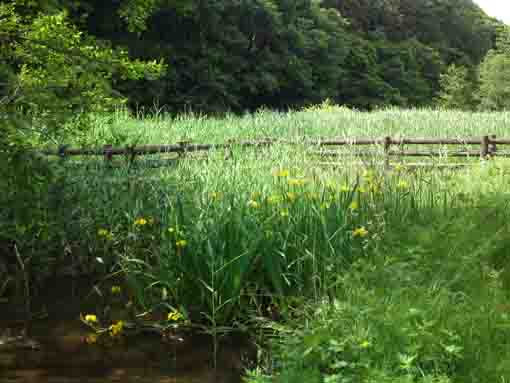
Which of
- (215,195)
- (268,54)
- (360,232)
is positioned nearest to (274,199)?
(215,195)

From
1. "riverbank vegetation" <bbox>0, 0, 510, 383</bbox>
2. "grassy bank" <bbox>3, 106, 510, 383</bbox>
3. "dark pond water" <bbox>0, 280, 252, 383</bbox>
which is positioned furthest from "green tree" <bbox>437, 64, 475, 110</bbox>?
"dark pond water" <bbox>0, 280, 252, 383</bbox>

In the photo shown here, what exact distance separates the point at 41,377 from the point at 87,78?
2.46 meters

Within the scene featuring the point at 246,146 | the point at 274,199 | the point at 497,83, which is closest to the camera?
the point at 274,199

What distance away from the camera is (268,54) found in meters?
26.6

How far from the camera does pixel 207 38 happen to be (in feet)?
82.2

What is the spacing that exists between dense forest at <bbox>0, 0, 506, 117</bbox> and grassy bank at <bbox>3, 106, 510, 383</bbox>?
156 inches

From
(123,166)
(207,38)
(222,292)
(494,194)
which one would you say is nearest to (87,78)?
(123,166)

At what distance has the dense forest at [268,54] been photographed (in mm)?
21875

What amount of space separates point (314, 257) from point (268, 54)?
23.1 m

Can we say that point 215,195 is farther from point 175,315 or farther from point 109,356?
point 109,356

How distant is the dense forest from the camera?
21.9 meters

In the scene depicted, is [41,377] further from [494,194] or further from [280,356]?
[494,194]

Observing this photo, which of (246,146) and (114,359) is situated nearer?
(114,359)

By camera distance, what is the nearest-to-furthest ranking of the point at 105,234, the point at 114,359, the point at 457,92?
the point at 114,359, the point at 105,234, the point at 457,92
